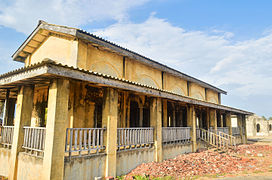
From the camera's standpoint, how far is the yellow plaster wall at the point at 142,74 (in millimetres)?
11789

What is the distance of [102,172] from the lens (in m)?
6.76

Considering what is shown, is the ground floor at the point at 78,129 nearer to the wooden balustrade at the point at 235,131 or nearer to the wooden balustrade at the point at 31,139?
the wooden balustrade at the point at 31,139

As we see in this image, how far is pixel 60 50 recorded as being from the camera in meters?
9.62

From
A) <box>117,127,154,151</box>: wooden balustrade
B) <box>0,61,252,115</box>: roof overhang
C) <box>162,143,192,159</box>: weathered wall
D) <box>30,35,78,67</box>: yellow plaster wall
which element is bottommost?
<box>162,143,192,159</box>: weathered wall

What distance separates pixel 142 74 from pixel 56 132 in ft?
26.5

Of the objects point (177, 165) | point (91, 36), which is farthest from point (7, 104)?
point (177, 165)

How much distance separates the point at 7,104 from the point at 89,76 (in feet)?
21.3

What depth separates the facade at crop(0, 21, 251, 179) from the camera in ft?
18.6

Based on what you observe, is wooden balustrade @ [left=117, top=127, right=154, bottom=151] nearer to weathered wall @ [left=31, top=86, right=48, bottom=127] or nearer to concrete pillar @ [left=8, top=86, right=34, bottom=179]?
concrete pillar @ [left=8, top=86, right=34, bottom=179]

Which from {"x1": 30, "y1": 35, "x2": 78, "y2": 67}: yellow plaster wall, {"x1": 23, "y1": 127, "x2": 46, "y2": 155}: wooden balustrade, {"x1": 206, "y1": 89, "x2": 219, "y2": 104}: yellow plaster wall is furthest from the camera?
{"x1": 206, "y1": 89, "x2": 219, "y2": 104}: yellow plaster wall

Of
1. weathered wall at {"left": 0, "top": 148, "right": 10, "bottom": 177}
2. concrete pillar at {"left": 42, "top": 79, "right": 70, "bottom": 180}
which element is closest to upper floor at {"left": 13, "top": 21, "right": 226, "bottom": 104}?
concrete pillar at {"left": 42, "top": 79, "right": 70, "bottom": 180}

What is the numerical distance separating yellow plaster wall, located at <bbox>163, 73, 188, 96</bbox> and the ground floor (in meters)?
3.50

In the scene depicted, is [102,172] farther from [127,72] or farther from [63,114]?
[127,72]

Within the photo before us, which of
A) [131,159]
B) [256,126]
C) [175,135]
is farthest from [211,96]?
[256,126]
